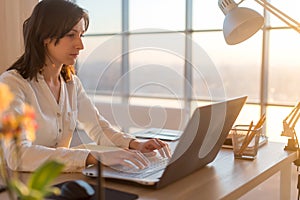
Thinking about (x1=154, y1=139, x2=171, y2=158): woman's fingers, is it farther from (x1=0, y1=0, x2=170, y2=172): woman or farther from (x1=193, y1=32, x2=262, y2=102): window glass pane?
(x1=193, y1=32, x2=262, y2=102): window glass pane

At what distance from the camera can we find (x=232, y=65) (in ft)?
11.7

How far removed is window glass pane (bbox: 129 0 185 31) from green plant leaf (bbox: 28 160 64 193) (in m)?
3.48

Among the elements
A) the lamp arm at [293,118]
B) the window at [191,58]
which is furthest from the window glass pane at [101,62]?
the lamp arm at [293,118]

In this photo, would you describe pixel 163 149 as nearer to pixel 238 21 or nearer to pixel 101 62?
pixel 238 21

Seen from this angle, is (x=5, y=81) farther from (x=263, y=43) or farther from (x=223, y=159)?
(x=263, y=43)

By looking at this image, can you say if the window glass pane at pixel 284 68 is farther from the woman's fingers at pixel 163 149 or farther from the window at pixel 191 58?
the woman's fingers at pixel 163 149

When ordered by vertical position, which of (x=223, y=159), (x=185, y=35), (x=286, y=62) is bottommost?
(x=223, y=159)

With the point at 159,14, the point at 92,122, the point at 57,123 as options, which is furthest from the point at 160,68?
the point at 57,123

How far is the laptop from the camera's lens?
930 millimetres

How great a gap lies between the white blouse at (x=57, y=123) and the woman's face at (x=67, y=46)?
0.10 m

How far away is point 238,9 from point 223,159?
0.52m

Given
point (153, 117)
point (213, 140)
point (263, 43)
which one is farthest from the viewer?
point (263, 43)

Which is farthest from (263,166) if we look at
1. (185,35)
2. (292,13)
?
(185,35)

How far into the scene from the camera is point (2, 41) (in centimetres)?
238
